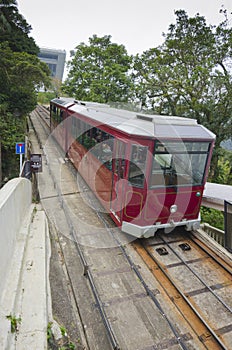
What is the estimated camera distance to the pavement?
3.15 meters

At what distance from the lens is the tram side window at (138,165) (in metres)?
5.59

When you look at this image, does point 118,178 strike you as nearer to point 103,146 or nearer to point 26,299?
point 103,146

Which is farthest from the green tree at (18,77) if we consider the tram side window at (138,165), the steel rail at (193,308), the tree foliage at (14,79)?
the steel rail at (193,308)

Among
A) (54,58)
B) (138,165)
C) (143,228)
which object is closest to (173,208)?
(143,228)

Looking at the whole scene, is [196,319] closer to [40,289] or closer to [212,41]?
[40,289]

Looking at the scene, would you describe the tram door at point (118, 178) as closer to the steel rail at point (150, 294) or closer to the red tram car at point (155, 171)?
the red tram car at point (155, 171)

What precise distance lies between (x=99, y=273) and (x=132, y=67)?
16626 mm

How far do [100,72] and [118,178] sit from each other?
607 inches

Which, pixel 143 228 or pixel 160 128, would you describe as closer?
pixel 160 128

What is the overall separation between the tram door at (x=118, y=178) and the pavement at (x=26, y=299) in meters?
1.94

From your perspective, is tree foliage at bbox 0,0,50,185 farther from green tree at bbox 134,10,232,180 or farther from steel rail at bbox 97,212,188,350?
steel rail at bbox 97,212,188,350

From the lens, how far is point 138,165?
226 inches

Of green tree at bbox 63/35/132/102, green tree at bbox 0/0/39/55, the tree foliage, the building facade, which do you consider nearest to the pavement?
the tree foliage

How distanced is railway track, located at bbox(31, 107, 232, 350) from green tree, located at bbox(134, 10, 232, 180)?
9207 millimetres
